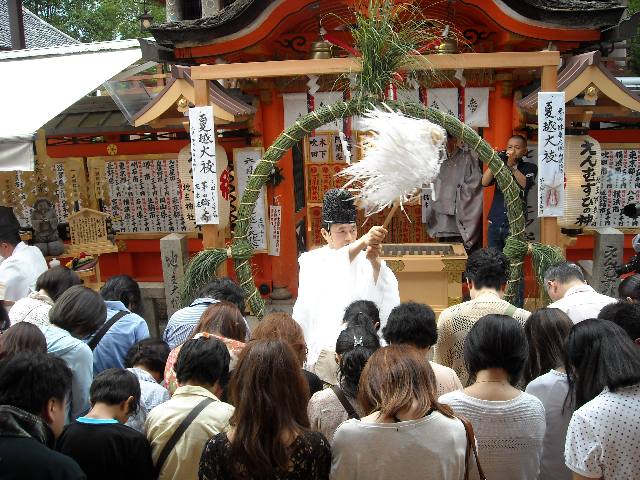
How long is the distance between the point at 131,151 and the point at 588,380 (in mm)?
8404

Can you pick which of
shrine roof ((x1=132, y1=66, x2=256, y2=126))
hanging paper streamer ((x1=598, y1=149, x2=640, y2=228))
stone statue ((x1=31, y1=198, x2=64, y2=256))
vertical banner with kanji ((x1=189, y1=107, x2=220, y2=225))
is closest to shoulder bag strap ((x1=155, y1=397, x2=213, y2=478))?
vertical banner with kanji ((x1=189, y1=107, x2=220, y2=225))

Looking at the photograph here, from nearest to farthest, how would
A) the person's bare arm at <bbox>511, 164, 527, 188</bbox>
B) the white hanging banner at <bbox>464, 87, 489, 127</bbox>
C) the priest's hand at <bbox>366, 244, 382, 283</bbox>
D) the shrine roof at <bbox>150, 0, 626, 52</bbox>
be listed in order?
the priest's hand at <bbox>366, 244, 382, 283</bbox>, the shrine roof at <bbox>150, 0, 626, 52</bbox>, the person's bare arm at <bbox>511, 164, 527, 188</bbox>, the white hanging banner at <bbox>464, 87, 489, 127</bbox>

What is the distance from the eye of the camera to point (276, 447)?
285 cm

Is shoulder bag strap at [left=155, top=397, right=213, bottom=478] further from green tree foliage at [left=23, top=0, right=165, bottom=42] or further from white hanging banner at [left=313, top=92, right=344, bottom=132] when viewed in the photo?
green tree foliage at [left=23, top=0, right=165, bottom=42]

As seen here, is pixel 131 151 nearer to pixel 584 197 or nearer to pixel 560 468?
pixel 584 197

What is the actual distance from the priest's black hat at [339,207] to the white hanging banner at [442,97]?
373 cm

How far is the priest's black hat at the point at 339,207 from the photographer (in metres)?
5.84

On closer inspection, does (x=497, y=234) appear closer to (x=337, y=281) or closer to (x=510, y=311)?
(x=337, y=281)

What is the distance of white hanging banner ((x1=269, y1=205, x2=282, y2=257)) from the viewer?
982 centimetres

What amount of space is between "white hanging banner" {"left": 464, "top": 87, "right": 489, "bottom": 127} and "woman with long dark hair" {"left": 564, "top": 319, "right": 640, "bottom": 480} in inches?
246

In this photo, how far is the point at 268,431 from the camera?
288cm

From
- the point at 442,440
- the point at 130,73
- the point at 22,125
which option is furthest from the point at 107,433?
the point at 130,73

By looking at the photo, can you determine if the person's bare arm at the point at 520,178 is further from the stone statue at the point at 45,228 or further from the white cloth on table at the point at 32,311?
the stone statue at the point at 45,228

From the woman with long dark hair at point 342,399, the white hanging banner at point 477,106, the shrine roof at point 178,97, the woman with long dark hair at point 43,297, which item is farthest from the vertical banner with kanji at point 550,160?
the woman with long dark hair at point 43,297
